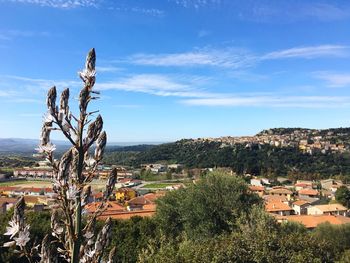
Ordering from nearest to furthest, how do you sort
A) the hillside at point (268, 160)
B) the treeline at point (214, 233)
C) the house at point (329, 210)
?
the treeline at point (214, 233) < the house at point (329, 210) < the hillside at point (268, 160)

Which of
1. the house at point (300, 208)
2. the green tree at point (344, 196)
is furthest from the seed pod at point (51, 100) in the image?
the green tree at point (344, 196)

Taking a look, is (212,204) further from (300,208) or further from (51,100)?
(300,208)

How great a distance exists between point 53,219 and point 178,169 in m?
123

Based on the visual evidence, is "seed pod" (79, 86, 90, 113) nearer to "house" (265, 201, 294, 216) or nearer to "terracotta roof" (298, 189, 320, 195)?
"house" (265, 201, 294, 216)

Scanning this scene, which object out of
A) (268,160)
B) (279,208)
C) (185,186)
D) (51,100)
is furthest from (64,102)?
(268,160)

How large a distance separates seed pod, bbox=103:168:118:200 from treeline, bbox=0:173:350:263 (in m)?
13.4

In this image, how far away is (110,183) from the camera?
9.49ft

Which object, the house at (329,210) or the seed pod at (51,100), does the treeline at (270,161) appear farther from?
the seed pod at (51,100)

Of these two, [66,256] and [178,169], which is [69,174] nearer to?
[66,256]

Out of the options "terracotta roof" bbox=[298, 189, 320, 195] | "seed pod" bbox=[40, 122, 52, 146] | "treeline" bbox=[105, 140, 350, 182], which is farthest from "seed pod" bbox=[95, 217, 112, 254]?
"treeline" bbox=[105, 140, 350, 182]

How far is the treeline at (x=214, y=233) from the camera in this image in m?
16.2

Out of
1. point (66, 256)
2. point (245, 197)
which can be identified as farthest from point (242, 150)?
point (66, 256)

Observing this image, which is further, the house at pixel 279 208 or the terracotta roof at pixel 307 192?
the terracotta roof at pixel 307 192

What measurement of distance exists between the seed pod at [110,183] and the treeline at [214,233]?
43.9 feet
